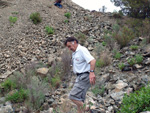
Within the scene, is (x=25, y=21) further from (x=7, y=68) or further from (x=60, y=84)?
(x=60, y=84)

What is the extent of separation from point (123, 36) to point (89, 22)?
13.3ft

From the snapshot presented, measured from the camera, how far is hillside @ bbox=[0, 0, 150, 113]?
196 inches

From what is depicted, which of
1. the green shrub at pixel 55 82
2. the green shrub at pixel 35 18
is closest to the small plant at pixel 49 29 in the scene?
the green shrub at pixel 35 18

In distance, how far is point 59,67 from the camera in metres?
7.33

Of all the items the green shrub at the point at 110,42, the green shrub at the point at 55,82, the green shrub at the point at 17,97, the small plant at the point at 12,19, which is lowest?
the green shrub at the point at 17,97

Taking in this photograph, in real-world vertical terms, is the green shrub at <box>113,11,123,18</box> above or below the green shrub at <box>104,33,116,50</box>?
above

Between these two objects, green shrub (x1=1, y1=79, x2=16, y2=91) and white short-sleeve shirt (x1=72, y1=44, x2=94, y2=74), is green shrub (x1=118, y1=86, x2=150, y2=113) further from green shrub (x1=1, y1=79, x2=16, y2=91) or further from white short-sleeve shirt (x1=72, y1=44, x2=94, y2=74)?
green shrub (x1=1, y1=79, x2=16, y2=91)

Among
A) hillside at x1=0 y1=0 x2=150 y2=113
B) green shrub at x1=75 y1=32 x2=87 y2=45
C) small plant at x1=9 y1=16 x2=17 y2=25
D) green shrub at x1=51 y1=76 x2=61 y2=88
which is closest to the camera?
hillside at x1=0 y1=0 x2=150 y2=113

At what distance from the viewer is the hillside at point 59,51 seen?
4977mm

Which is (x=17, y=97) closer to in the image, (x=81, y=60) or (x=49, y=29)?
(x=81, y=60)

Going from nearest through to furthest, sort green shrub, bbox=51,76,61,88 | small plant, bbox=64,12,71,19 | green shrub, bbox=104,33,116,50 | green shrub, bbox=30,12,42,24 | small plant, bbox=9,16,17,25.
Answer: green shrub, bbox=51,76,61,88 < green shrub, bbox=104,33,116,50 < small plant, bbox=9,16,17,25 < green shrub, bbox=30,12,42,24 < small plant, bbox=64,12,71,19

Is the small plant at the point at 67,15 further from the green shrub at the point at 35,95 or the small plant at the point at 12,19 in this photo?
the green shrub at the point at 35,95

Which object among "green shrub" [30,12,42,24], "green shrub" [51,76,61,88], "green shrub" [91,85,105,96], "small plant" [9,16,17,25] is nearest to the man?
"green shrub" [91,85,105,96]

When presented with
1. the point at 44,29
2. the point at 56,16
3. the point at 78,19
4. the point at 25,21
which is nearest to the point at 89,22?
the point at 78,19
